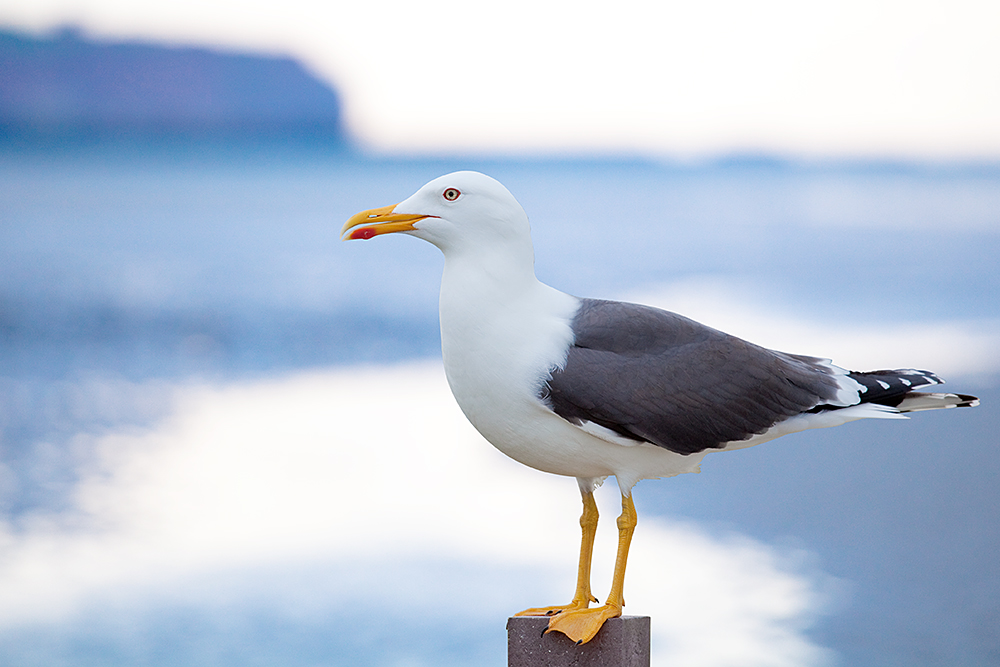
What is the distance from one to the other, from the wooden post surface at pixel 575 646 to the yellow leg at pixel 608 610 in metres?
0.06

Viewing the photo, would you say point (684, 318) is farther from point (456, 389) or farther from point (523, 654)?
point (523, 654)

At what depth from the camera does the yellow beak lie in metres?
4.49

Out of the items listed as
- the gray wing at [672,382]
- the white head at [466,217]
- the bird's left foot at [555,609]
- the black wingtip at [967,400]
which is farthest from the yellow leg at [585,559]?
the black wingtip at [967,400]

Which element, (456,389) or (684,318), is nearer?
(456,389)

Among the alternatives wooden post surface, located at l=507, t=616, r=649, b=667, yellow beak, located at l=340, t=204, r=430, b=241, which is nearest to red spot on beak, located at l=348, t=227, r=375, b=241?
yellow beak, located at l=340, t=204, r=430, b=241

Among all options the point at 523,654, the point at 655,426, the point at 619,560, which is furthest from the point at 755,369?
the point at 523,654

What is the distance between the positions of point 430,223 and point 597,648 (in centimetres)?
200

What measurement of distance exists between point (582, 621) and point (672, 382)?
1112 millimetres

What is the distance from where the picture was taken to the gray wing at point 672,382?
4.29 m

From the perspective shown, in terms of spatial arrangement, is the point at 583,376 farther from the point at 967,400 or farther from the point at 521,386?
the point at 967,400

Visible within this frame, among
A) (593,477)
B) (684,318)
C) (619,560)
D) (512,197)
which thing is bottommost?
(619,560)

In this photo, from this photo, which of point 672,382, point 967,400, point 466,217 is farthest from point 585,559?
point 967,400

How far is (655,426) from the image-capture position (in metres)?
4.34

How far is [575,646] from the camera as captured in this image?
4516mm
